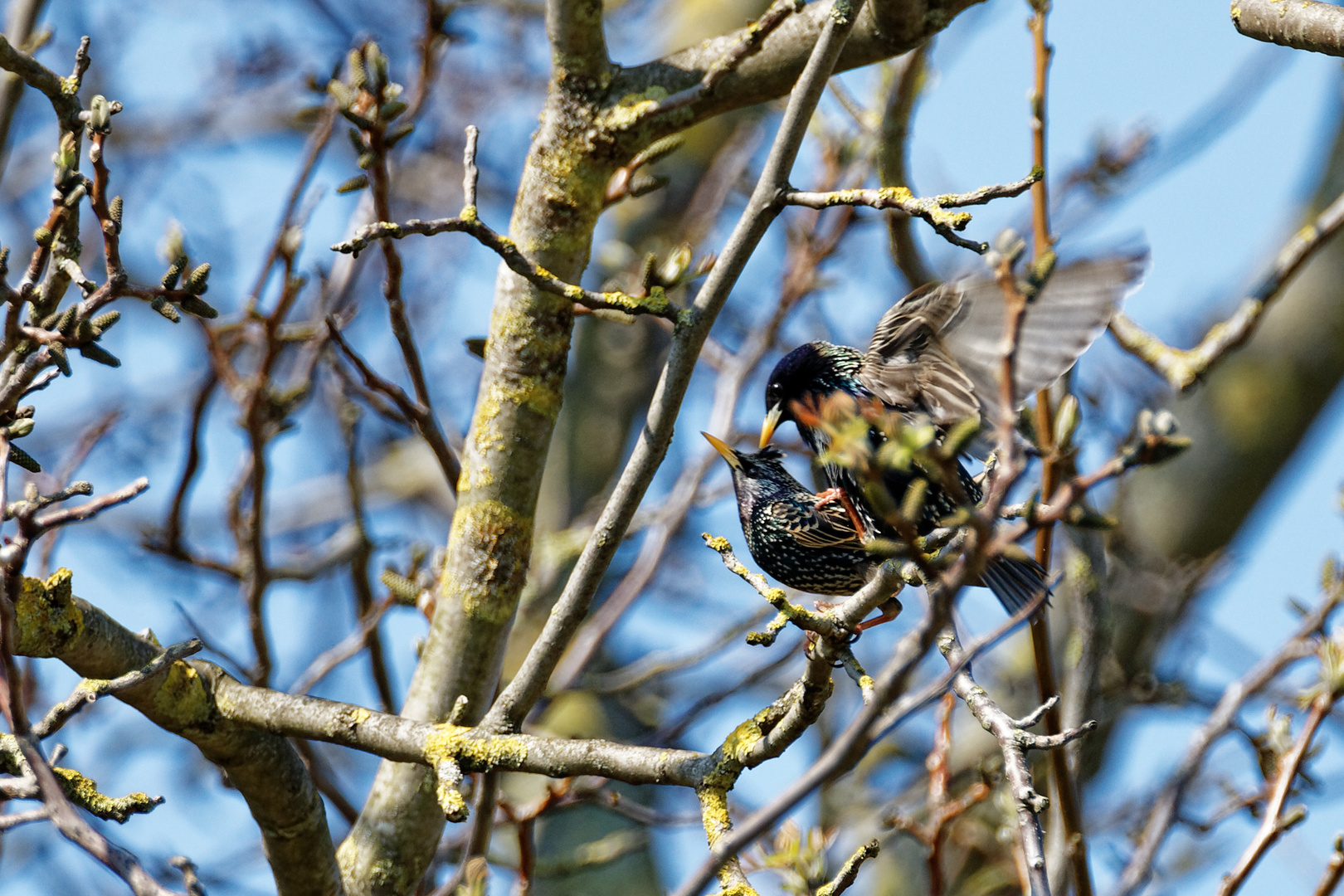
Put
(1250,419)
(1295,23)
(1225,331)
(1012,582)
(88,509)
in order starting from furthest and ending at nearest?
(1250,419) → (1225,331) → (1012,582) → (1295,23) → (88,509)

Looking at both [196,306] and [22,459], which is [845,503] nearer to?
[196,306]

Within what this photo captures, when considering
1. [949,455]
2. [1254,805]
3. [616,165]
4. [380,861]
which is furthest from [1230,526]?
[949,455]

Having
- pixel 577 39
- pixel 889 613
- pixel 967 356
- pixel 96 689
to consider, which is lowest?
pixel 96 689

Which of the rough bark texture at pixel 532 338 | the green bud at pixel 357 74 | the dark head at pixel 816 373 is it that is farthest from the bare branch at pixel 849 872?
the green bud at pixel 357 74

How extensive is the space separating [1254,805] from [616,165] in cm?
200

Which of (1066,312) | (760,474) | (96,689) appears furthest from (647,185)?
(96,689)

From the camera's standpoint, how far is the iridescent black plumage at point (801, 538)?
3053 mm

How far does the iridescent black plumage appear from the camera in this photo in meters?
3.05

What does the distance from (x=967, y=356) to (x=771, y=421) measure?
2.21ft

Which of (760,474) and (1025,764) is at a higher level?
(760,474)

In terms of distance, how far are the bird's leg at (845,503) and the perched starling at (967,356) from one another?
0.11 feet

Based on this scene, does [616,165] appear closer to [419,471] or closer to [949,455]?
[949,455]

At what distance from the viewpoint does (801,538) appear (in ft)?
10.2

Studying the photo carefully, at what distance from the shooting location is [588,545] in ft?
6.68
